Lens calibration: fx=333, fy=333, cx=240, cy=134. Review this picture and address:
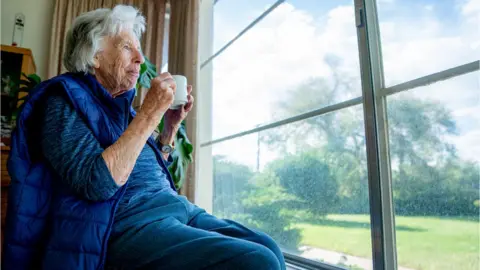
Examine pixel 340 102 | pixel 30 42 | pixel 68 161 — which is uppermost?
pixel 30 42

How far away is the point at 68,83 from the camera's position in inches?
34.4

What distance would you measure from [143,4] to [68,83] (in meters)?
2.68

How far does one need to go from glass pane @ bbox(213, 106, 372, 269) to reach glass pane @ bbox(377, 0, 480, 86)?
314 mm

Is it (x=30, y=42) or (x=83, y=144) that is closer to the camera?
(x=83, y=144)

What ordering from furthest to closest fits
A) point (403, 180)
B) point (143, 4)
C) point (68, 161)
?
point (143, 4) < point (403, 180) < point (68, 161)

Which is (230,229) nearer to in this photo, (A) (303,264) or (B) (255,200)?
(A) (303,264)

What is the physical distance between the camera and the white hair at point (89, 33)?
102cm

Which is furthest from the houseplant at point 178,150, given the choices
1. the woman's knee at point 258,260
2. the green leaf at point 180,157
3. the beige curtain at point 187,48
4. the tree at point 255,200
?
the woman's knee at point 258,260

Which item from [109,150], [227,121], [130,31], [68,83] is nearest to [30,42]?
[227,121]

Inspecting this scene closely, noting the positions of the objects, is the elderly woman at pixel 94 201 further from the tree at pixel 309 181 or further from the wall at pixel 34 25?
the wall at pixel 34 25

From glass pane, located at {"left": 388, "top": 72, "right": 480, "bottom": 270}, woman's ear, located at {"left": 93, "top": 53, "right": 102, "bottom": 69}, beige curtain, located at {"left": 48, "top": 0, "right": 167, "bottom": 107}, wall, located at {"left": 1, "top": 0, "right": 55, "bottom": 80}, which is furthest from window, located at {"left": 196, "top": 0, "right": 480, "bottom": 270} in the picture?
wall, located at {"left": 1, "top": 0, "right": 55, "bottom": 80}

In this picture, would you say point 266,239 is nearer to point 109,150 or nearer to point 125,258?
A: point 125,258

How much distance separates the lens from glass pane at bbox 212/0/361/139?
1.74 metres

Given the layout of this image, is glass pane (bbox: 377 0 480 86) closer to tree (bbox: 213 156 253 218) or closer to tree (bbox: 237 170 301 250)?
tree (bbox: 237 170 301 250)
